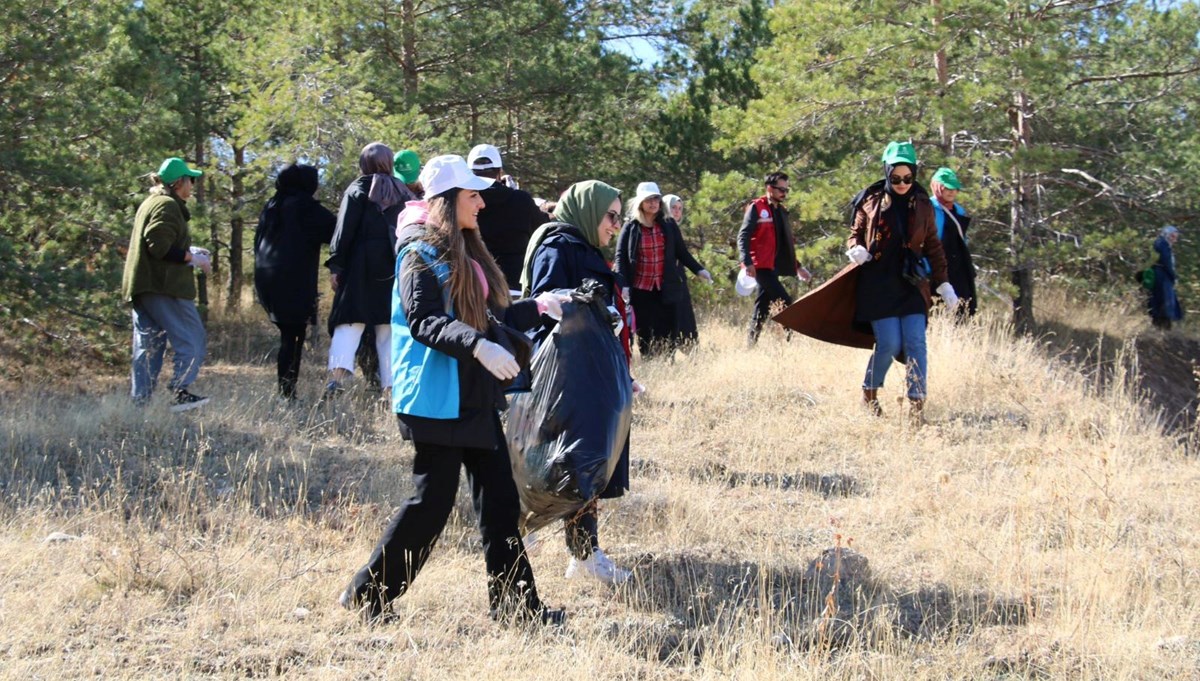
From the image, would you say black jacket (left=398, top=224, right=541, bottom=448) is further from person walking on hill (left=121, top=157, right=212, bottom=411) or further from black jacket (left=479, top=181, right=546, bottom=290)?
person walking on hill (left=121, top=157, right=212, bottom=411)

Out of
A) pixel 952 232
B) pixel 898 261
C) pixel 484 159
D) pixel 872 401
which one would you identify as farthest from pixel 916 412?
pixel 484 159

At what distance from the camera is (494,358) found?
371 centimetres

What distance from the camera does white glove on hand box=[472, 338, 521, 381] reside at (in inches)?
146

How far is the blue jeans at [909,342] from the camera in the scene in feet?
23.8

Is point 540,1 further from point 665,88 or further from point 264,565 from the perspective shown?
point 264,565

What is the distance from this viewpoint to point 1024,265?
12938 millimetres

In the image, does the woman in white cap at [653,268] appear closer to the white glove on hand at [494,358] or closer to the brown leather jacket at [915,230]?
the brown leather jacket at [915,230]

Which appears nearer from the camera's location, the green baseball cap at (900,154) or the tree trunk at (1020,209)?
the green baseball cap at (900,154)

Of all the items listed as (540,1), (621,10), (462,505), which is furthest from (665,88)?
(462,505)

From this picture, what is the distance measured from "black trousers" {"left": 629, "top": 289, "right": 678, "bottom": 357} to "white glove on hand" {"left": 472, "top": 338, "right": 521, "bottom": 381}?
19.9 feet

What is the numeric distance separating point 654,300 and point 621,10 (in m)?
7.08

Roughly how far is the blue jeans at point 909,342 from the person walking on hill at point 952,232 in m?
1.91

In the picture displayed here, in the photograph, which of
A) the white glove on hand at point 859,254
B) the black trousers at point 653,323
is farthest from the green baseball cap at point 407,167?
the white glove on hand at point 859,254

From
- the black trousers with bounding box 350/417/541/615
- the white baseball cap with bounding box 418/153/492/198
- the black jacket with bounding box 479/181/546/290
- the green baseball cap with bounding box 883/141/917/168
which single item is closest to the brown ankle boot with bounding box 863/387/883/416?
the green baseball cap with bounding box 883/141/917/168
